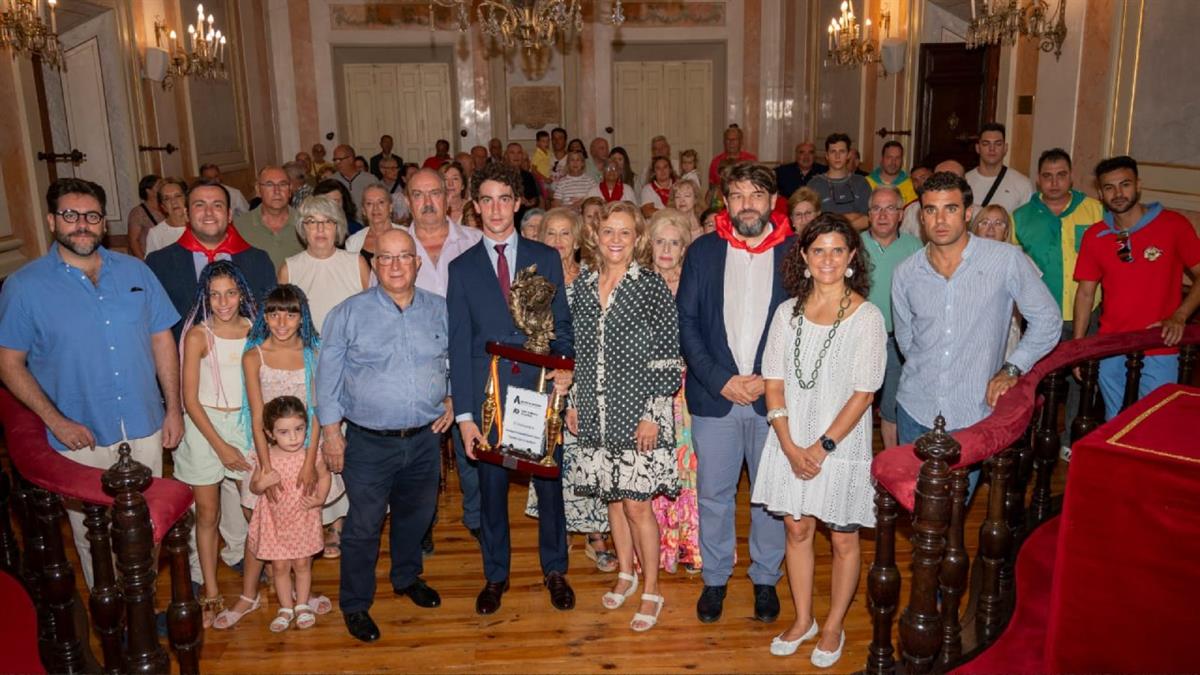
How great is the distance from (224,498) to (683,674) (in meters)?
2.33

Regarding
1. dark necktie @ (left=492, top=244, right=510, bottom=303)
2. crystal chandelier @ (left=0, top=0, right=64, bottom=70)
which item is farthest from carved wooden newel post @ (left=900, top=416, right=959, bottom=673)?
crystal chandelier @ (left=0, top=0, right=64, bottom=70)

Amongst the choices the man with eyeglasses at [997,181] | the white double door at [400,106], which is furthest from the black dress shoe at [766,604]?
the white double door at [400,106]

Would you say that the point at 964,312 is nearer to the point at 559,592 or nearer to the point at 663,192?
the point at 559,592

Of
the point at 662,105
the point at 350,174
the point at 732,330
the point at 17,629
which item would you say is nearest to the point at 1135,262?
the point at 732,330

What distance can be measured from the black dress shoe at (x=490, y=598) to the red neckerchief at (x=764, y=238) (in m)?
1.88

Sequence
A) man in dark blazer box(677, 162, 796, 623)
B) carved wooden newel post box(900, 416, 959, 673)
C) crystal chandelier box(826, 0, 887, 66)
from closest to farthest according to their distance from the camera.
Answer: carved wooden newel post box(900, 416, 959, 673)
man in dark blazer box(677, 162, 796, 623)
crystal chandelier box(826, 0, 887, 66)

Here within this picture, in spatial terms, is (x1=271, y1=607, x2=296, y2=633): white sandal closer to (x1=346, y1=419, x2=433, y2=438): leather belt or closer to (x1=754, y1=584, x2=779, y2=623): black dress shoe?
(x1=346, y1=419, x2=433, y2=438): leather belt

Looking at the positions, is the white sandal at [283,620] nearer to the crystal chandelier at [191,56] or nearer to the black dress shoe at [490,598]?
the black dress shoe at [490,598]

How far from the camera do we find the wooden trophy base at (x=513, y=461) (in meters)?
3.72

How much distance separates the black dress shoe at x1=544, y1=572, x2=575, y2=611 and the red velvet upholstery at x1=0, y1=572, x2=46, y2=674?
199 centimetres

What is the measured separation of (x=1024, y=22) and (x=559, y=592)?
19.9 ft

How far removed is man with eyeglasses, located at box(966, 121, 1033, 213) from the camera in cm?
635

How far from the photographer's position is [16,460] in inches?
114

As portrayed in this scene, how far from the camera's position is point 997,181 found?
6.42 metres
